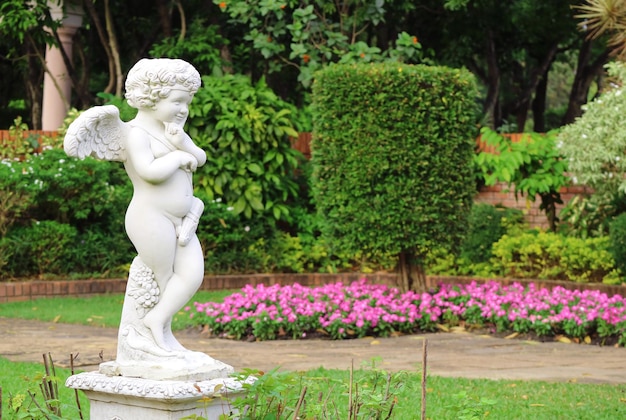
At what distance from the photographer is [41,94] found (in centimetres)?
2141

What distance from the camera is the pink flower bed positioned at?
9.77 m

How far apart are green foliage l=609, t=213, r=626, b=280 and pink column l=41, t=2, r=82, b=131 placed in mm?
8994

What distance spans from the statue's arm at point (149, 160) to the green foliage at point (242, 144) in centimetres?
909

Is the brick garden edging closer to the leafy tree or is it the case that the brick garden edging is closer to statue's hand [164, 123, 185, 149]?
the leafy tree

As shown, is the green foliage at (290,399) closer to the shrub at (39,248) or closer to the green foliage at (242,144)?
the shrub at (39,248)

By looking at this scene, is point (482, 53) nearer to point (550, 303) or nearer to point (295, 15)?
point (295, 15)

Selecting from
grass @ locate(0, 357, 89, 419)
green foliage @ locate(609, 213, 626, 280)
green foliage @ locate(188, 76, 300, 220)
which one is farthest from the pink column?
grass @ locate(0, 357, 89, 419)

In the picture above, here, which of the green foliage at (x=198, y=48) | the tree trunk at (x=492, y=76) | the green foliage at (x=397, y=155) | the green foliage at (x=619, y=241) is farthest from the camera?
the tree trunk at (x=492, y=76)

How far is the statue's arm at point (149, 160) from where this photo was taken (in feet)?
14.9

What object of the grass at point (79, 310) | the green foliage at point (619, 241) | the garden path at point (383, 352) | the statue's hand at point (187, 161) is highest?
the statue's hand at point (187, 161)

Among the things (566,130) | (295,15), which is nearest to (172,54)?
(295,15)

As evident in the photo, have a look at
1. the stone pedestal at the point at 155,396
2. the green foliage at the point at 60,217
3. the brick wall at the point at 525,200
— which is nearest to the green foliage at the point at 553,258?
the brick wall at the point at 525,200

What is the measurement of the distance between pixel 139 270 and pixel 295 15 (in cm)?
1045

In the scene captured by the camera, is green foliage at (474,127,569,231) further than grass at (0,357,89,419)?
Yes
